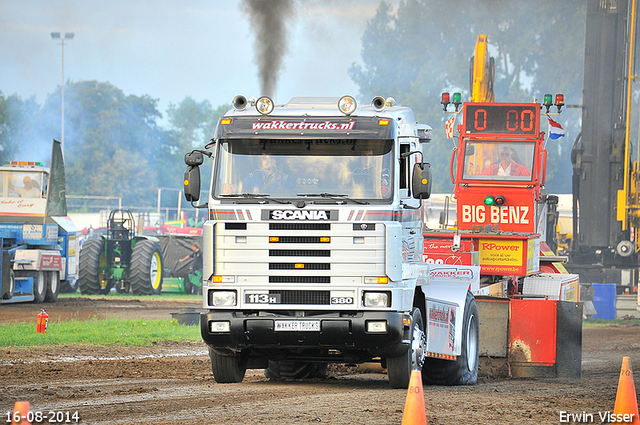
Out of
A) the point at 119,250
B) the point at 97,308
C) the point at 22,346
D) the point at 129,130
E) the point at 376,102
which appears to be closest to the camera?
the point at 376,102

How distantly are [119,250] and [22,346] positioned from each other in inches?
520

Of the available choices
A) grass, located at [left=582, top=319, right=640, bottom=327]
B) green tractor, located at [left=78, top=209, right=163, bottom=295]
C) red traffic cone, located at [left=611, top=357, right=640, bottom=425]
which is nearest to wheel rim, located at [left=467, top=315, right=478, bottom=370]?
red traffic cone, located at [left=611, top=357, right=640, bottom=425]

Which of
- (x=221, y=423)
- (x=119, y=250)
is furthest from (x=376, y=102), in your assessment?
(x=119, y=250)

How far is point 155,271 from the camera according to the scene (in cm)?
2855

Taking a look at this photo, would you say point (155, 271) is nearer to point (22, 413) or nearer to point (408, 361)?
point (408, 361)

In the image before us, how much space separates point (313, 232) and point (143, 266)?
18.4 metres

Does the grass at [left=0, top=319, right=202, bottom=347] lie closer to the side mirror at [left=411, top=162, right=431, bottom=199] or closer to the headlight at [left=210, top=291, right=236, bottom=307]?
the headlight at [left=210, top=291, right=236, bottom=307]

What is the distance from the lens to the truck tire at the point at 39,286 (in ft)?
79.4

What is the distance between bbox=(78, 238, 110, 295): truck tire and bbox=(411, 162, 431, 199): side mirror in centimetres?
1904

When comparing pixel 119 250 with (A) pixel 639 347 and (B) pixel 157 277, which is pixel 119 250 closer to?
(B) pixel 157 277

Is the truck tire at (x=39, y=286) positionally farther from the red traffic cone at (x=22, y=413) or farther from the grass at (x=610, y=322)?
the red traffic cone at (x=22, y=413)

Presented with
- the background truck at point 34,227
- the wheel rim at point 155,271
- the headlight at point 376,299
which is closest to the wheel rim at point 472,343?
the headlight at point 376,299

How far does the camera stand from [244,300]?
10.0 m

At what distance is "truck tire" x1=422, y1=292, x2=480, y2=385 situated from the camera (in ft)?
39.1
